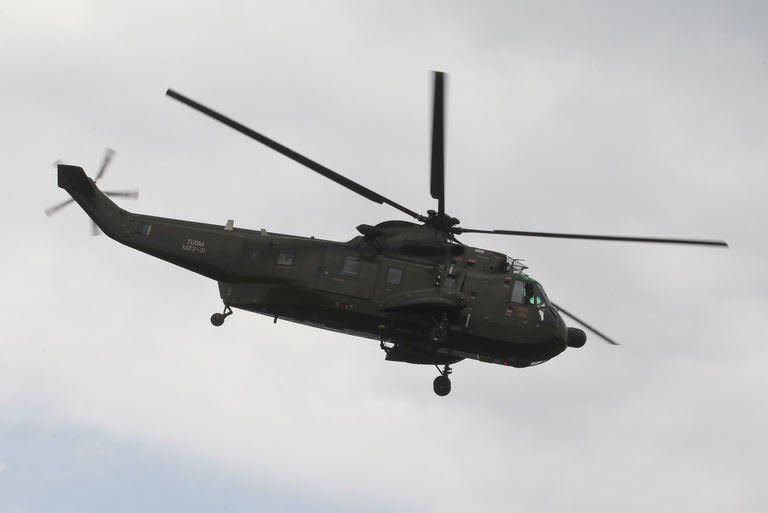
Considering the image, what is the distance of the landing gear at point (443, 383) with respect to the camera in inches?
1318

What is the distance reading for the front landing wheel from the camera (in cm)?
3350

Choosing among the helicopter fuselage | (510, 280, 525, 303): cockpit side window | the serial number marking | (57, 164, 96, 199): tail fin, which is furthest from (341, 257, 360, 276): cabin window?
(57, 164, 96, 199): tail fin

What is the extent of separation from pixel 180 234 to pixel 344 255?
18.1 ft

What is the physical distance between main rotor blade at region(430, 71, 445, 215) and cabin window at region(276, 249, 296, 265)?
5.21 m

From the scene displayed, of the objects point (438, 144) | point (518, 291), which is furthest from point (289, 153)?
point (518, 291)

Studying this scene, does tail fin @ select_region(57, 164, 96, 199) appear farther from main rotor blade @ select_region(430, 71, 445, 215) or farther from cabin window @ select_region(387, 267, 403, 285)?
main rotor blade @ select_region(430, 71, 445, 215)

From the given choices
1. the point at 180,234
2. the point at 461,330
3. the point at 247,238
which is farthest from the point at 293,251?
the point at 461,330

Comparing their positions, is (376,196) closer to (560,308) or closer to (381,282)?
(381,282)

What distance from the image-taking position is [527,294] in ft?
108

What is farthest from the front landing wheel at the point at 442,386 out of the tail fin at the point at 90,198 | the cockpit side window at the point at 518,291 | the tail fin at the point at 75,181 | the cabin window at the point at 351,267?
the tail fin at the point at 75,181

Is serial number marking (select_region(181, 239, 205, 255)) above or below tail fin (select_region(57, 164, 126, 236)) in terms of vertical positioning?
below

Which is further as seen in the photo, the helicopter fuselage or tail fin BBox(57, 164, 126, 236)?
tail fin BBox(57, 164, 126, 236)

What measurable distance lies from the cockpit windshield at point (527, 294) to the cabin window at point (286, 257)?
7.23 meters

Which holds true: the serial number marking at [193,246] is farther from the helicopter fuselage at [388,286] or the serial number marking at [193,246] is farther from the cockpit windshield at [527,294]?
the cockpit windshield at [527,294]
